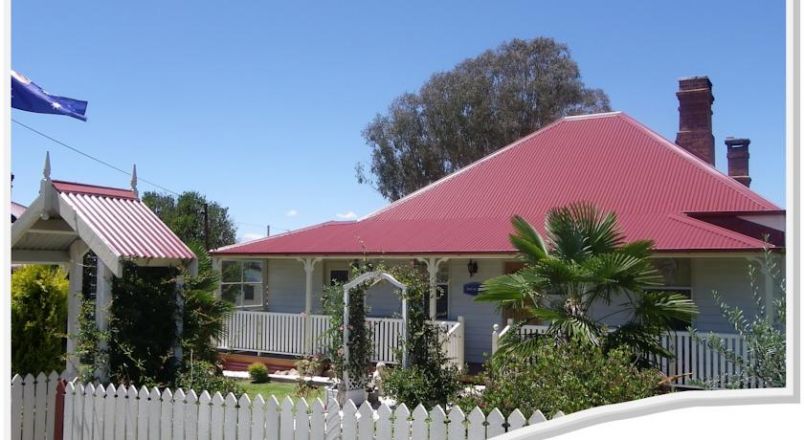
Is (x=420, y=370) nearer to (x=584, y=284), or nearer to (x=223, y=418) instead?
(x=584, y=284)

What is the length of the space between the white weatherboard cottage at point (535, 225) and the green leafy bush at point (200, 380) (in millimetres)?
5111

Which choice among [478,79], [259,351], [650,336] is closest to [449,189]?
[259,351]

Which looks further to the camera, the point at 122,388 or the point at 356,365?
the point at 356,365

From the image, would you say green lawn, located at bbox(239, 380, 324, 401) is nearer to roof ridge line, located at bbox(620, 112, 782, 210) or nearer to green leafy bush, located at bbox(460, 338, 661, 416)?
green leafy bush, located at bbox(460, 338, 661, 416)

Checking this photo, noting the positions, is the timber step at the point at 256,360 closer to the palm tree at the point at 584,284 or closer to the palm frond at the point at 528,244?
the palm frond at the point at 528,244

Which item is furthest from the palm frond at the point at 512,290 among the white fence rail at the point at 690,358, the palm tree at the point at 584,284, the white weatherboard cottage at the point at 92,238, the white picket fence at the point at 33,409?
the white picket fence at the point at 33,409

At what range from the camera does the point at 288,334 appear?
55.6 feet

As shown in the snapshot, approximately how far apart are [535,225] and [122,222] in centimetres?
941

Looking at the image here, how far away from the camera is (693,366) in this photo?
1223 cm

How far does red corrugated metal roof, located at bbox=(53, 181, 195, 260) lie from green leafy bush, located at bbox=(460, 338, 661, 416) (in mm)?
4003

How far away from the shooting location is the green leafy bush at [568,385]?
6.59 m

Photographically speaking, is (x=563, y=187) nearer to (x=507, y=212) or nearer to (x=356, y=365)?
(x=507, y=212)

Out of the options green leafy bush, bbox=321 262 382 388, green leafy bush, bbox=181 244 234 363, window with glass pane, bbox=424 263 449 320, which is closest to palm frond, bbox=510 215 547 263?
green leafy bush, bbox=321 262 382 388

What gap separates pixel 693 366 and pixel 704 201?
457cm
